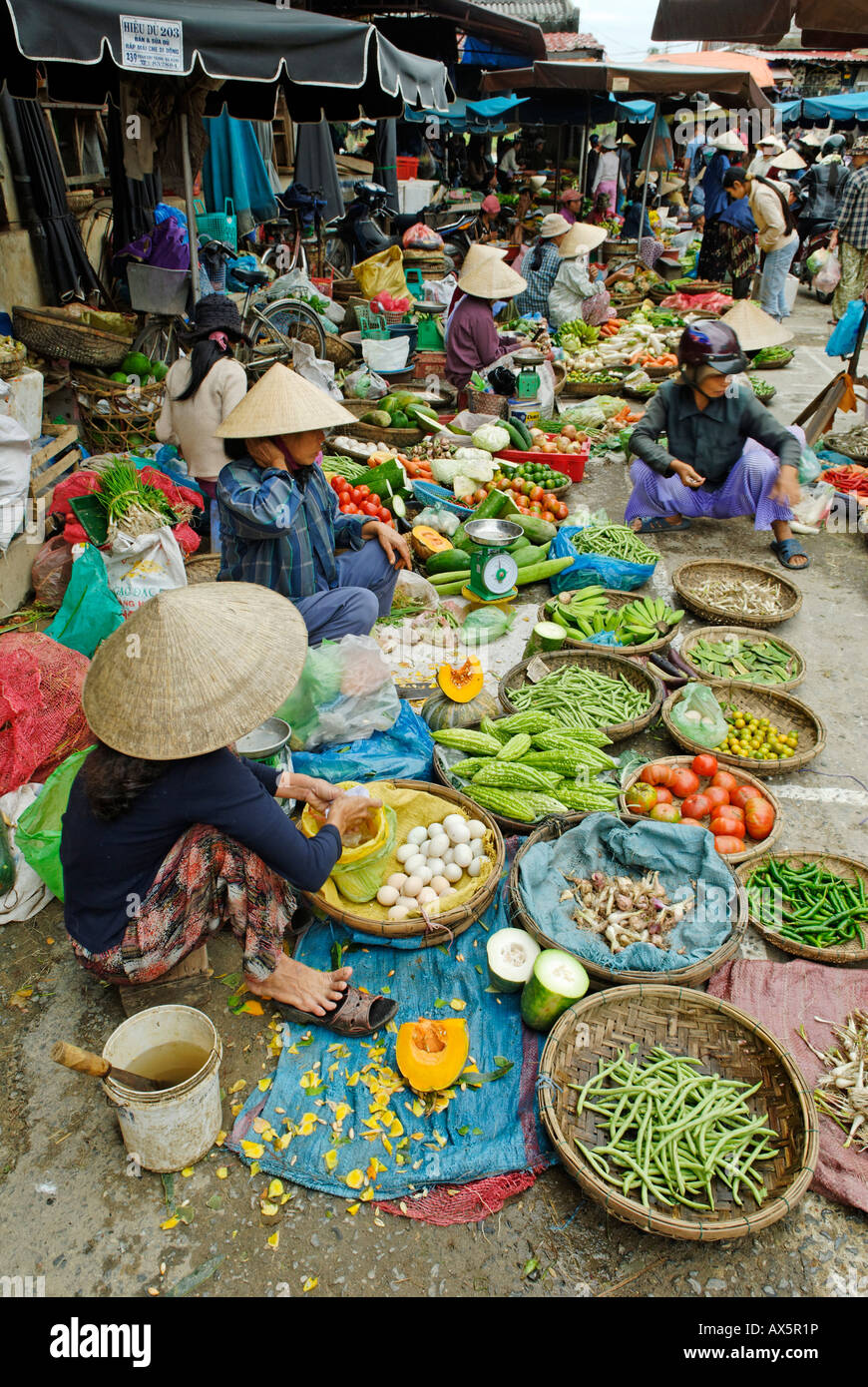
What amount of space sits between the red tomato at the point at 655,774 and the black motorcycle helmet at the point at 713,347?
295cm

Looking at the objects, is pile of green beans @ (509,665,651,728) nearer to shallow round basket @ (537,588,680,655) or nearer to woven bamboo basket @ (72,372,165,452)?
shallow round basket @ (537,588,680,655)

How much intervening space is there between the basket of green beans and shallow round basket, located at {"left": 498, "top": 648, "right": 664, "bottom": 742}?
3.06 feet

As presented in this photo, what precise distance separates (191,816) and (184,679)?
39 cm

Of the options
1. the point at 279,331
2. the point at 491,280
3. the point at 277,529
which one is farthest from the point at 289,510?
the point at 279,331

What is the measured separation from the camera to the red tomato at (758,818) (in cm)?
329

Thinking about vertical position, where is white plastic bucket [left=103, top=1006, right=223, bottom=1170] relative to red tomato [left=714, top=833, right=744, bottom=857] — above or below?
above

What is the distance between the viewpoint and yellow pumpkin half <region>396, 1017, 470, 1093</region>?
2.41m

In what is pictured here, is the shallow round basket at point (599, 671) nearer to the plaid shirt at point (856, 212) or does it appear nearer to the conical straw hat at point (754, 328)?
the conical straw hat at point (754, 328)

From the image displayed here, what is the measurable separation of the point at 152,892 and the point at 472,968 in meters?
1.10

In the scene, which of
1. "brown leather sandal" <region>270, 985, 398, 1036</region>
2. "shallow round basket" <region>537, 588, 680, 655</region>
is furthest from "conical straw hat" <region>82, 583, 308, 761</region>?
"shallow round basket" <region>537, 588, 680, 655</region>

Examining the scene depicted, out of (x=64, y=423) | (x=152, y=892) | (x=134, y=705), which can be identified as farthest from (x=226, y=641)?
(x=64, y=423)

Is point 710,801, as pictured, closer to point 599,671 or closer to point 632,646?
point 599,671

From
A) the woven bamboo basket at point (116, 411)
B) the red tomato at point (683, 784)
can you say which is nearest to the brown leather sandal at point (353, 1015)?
the red tomato at point (683, 784)

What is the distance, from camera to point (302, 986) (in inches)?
104
